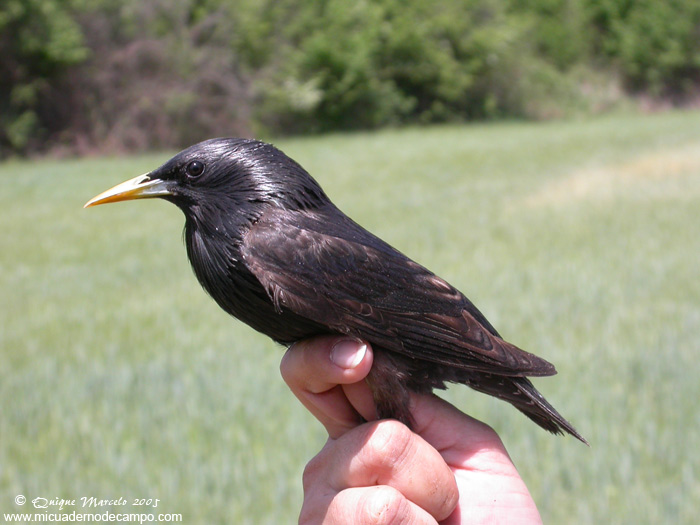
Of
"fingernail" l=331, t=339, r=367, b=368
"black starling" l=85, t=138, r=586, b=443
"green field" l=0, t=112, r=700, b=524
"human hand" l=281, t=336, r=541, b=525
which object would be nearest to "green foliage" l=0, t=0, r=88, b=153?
"green field" l=0, t=112, r=700, b=524

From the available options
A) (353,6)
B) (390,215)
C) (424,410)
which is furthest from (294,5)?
(424,410)

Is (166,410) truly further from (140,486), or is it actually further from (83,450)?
(140,486)

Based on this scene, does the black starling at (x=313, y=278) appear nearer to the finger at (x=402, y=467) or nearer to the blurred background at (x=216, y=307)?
the finger at (x=402, y=467)

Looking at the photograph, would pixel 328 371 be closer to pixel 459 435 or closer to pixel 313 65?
pixel 459 435

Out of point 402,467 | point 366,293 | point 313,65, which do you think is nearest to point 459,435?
point 402,467

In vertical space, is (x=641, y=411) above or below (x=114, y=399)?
above

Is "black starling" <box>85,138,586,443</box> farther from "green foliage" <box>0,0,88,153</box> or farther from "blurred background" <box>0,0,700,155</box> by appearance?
"green foliage" <box>0,0,88,153</box>

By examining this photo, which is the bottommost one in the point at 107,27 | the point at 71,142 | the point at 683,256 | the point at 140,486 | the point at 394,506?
the point at 71,142

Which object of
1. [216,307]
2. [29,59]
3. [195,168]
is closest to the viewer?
[195,168]
